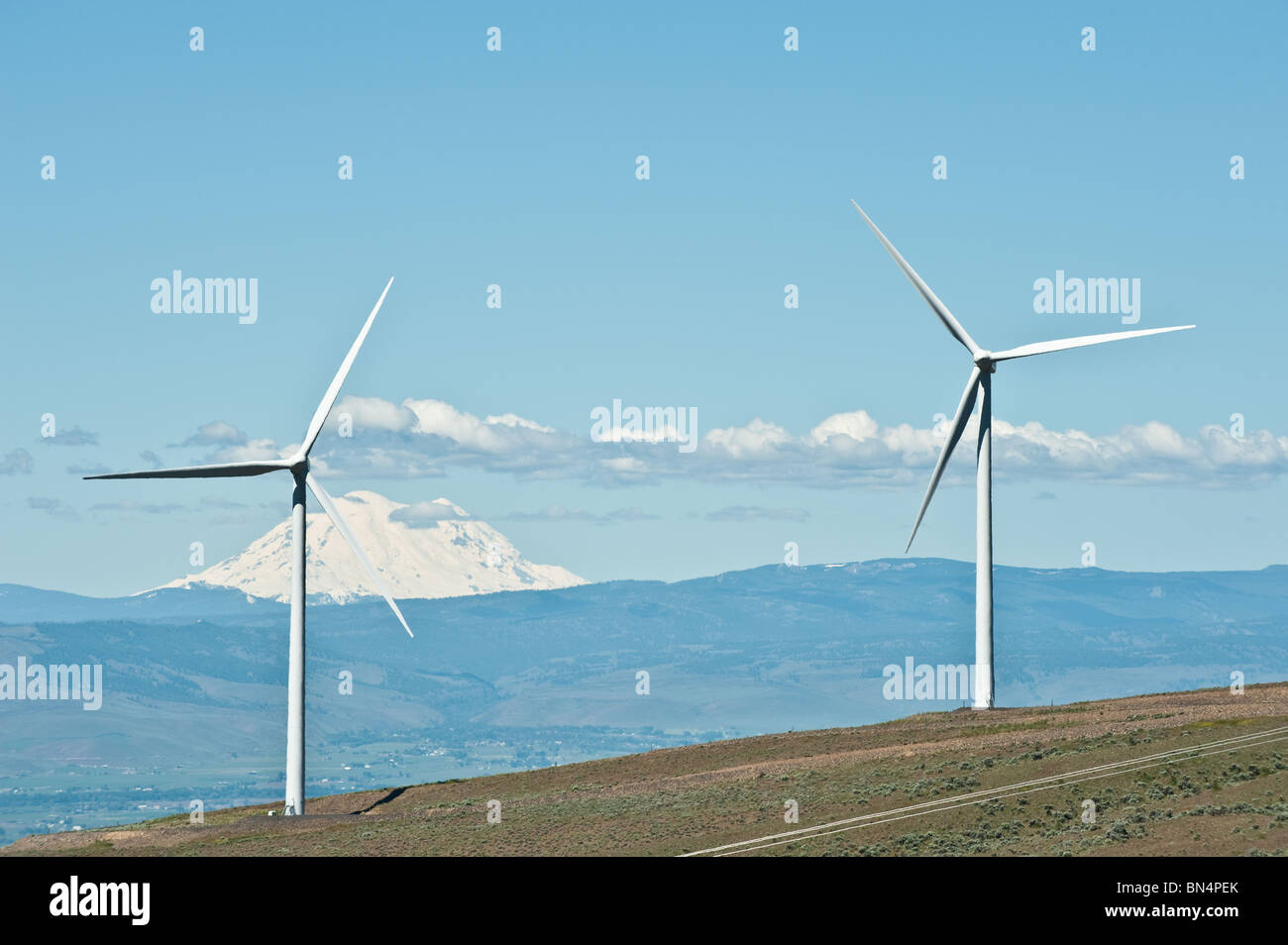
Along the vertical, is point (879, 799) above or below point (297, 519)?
below

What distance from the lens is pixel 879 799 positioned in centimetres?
7269

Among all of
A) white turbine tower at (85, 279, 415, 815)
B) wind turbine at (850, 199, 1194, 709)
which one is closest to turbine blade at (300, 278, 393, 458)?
white turbine tower at (85, 279, 415, 815)

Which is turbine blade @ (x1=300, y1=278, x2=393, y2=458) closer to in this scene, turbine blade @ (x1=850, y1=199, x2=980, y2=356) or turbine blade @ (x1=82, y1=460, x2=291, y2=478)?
turbine blade @ (x1=82, y1=460, x2=291, y2=478)

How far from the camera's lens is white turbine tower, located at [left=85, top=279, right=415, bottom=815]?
88875mm

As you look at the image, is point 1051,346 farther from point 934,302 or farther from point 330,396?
point 330,396

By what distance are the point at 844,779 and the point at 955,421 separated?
28550mm

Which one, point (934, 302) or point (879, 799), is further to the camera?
point (934, 302)

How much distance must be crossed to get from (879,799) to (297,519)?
39.8 m

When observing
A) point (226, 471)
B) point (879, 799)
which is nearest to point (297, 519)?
point (226, 471)

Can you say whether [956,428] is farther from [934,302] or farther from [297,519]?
[297,519]

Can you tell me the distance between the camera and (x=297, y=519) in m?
94.2

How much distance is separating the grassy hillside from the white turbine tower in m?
3.28

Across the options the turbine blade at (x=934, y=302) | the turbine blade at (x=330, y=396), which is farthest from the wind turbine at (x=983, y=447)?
the turbine blade at (x=330, y=396)
